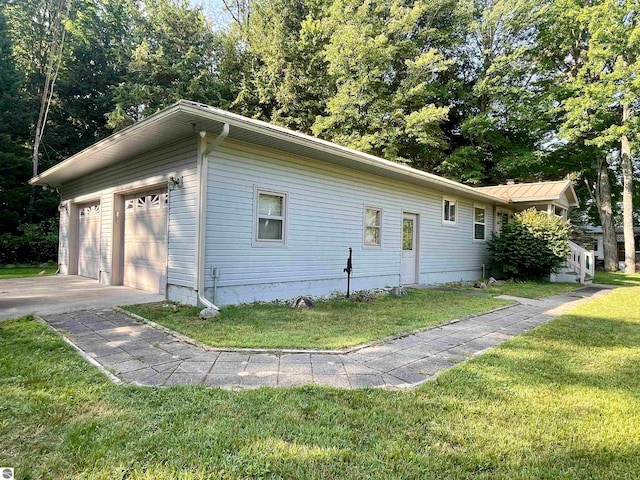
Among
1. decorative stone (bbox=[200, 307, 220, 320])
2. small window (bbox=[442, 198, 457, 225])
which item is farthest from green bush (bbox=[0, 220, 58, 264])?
small window (bbox=[442, 198, 457, 225])

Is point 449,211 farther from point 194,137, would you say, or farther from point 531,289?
point 194,137

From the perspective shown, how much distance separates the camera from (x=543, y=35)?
1822 centimetres

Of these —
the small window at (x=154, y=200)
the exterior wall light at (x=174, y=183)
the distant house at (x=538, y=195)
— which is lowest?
the small window at (x=154, y=200)

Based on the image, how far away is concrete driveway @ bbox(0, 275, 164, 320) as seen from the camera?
18.0 feet

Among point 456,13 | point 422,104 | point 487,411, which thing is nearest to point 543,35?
point 456,13

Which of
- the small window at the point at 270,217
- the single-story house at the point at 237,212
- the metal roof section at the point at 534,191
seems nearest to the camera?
the single-story house at the point at 237,212

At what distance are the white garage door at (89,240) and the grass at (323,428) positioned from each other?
6.61 meters

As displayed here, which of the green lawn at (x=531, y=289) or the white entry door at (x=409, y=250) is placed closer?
the green lawn at (x=531, y=289)

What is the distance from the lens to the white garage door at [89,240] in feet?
30.6

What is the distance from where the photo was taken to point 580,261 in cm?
1222

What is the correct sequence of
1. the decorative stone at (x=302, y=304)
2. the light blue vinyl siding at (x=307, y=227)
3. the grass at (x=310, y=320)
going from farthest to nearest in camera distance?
the decorative stone at (x=302, y=304), the light blue vinyl siding at (x=307, y=227), the grass at (x=310, y=320)

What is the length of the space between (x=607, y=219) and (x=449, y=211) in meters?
14.1

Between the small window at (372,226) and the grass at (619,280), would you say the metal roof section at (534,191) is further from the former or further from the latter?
the small window at (372,226)

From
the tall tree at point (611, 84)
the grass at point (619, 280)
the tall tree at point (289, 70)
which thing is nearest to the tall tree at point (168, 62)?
the tall tree at point (289, 70)
